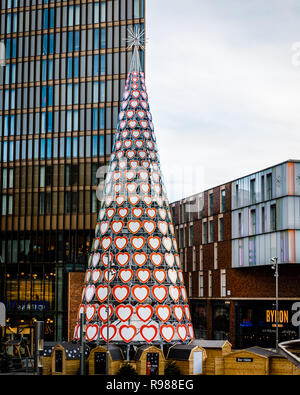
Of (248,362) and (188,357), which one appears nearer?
(248,362)

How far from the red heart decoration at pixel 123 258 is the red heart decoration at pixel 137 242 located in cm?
73

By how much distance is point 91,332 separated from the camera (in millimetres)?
38250

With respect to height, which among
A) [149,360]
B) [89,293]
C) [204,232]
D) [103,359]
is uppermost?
[204,232]

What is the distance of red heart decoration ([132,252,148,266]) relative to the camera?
37781 mm

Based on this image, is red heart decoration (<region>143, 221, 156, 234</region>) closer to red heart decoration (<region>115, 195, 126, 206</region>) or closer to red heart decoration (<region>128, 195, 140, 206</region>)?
red heart decoration (<region>128, 195, 140, 206</region>)

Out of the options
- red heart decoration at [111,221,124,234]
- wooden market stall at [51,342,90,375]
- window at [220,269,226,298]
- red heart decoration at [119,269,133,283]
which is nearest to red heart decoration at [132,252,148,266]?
red heart decoration at [119,269,133,283]

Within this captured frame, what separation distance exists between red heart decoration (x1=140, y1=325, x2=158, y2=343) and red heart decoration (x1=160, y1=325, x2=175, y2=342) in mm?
436

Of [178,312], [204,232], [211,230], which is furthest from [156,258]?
[204,232]

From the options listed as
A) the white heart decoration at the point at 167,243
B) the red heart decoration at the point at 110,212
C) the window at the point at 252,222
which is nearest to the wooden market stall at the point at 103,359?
→ the white heart decoration at the point at 167,243

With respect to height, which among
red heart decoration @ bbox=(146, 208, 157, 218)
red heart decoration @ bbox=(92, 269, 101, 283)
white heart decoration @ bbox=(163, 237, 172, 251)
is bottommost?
red heart decoration @ bbox=(92, 269, 101, 283)

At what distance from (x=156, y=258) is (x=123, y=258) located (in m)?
2.06

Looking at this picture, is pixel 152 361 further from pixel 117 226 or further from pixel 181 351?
pixel 117 226

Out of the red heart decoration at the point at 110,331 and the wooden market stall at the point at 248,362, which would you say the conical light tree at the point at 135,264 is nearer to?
the red heart decoration at the point at 110,331
